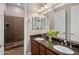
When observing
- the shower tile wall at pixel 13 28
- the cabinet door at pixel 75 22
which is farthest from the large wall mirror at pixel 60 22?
the shower tile wall at pixel 13 28

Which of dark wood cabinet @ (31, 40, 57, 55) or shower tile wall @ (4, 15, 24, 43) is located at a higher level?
shower tile wall @ (4, 15, 24, 43)

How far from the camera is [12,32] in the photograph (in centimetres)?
151

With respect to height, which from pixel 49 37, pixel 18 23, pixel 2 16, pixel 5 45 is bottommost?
pixel 5 45

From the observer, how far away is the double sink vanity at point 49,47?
1458 mm

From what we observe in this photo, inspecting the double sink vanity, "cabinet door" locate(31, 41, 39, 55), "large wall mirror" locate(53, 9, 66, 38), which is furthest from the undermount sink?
"cabinet door" locate(31, 41, 39, 55)

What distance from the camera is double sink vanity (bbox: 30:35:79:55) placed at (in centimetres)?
146

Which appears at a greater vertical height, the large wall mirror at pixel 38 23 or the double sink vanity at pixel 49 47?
the large wall mirror at pixel 38 23

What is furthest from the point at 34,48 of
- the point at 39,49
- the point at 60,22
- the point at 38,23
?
the point at 60,22

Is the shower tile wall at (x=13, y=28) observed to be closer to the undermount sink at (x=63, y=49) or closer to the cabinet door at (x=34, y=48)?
the cabinet door at (x=34, y=48)

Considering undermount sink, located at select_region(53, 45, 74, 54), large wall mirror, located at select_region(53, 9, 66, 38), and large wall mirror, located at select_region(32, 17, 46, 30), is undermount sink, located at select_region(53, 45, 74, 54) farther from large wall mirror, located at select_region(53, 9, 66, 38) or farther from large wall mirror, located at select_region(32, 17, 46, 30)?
large wall mirror, located at select_region(32, 17, 46, 30)

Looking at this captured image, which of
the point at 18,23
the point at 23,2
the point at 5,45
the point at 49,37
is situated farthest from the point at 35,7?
the point at 5,45

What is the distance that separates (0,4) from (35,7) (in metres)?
0.52
